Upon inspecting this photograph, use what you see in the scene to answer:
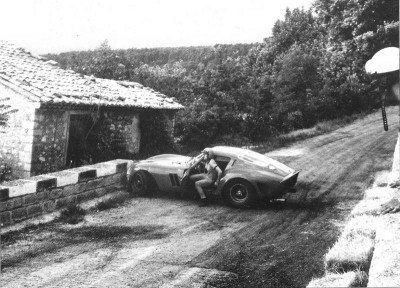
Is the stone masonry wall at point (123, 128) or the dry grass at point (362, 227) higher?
the stone masonry wall at point (123, 128)

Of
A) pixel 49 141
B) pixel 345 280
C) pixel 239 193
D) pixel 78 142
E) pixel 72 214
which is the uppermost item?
pixel 78 142

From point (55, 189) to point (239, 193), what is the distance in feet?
12.2

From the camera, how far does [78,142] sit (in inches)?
515

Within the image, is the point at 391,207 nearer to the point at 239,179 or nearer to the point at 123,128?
the point at 239,179

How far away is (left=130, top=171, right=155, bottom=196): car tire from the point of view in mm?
9188

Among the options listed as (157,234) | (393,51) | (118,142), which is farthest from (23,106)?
(393,51)

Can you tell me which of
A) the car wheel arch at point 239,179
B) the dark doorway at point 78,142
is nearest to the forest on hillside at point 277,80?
the dark doorway at point 78,142

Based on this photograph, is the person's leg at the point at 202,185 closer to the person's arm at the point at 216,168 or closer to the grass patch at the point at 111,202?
the person's arm at the point at 216,168

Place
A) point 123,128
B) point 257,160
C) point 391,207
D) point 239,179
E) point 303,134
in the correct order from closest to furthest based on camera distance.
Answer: point 391,207 < point 239,179 < point 257,160 < point 123,128 < point 303,134

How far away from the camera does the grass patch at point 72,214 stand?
23.8ft

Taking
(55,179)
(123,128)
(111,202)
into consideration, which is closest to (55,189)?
(55,179)

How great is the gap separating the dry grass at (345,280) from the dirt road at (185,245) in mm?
560

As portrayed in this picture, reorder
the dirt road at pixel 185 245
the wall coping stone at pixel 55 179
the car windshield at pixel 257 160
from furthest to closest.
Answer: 1. the car windshield at pixel 257 160
2. the wall coping stone at pixel 55 179
3. the dirt road at pixel 185 245

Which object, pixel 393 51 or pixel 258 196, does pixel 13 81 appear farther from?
pixel 393 51
